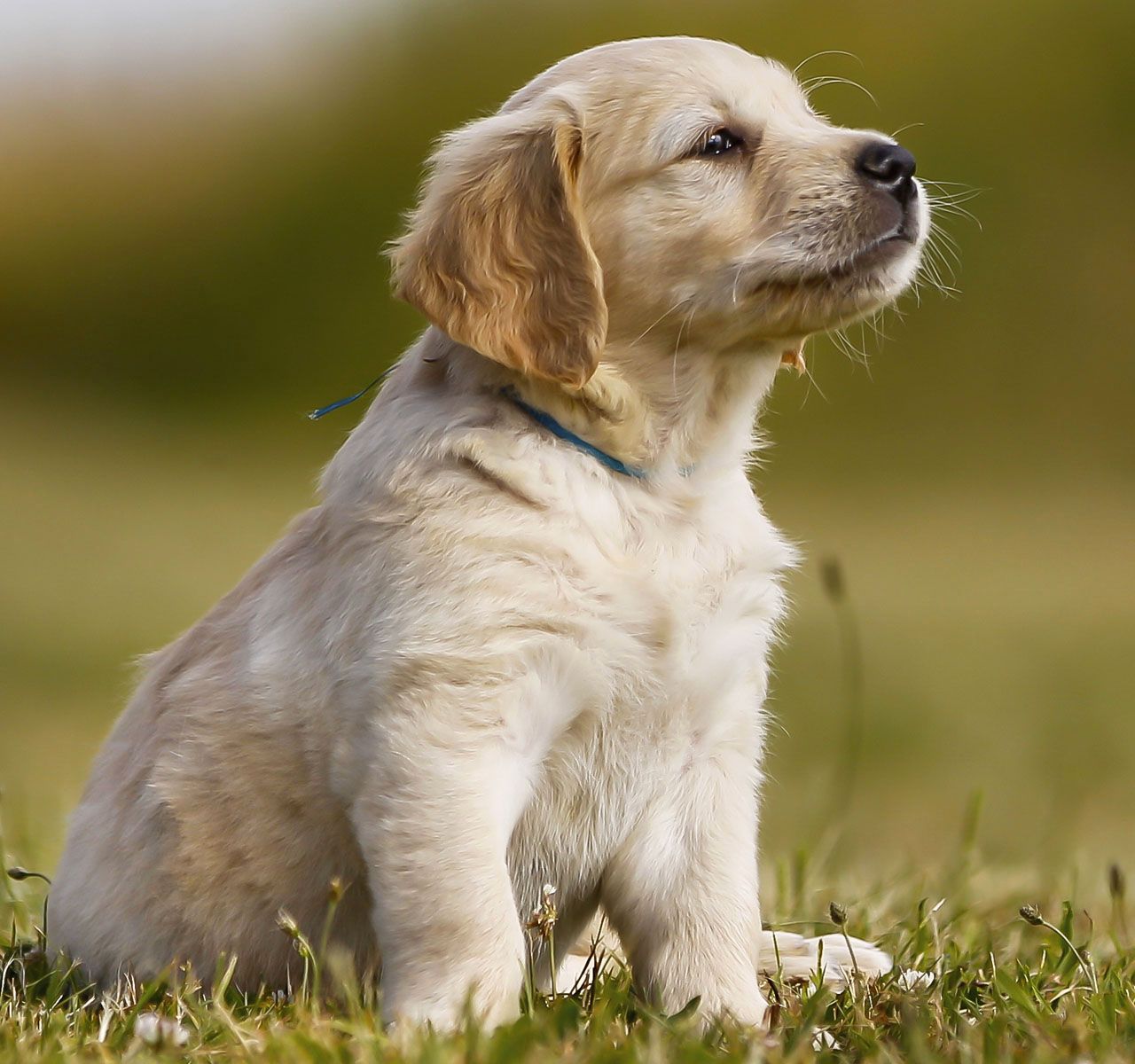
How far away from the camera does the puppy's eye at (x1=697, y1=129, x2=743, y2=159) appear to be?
3.10 meters

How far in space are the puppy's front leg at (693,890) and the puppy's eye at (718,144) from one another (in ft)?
3.80

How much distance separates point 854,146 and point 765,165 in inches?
7.1

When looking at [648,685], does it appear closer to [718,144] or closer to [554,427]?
[554,427]

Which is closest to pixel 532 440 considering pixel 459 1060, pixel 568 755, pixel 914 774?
pixel 568 755

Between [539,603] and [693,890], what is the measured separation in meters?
→ 0.67

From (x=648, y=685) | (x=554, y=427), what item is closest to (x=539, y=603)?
(x=648, y=685)

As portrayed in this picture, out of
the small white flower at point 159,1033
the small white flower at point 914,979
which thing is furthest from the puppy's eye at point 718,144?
the small white flower at point 159,1033

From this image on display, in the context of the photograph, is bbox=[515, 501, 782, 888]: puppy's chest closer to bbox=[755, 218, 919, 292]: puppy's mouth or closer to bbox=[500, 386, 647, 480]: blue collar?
bbox=[500, 386, 647, 480]: blue collar

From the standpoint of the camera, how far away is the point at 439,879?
2615 millimetres

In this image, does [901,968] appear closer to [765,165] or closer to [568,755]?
[568,755]

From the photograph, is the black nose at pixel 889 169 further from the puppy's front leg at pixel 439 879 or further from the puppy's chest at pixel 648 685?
the puppy's front leg at pixel 439 879

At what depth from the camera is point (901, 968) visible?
2.94 metres

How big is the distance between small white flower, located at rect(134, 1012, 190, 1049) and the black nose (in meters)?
1.95

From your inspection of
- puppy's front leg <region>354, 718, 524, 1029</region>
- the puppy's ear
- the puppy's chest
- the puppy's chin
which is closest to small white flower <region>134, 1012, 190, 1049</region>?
puppy's front leg <region>354, 718, 524, 1029</region>
